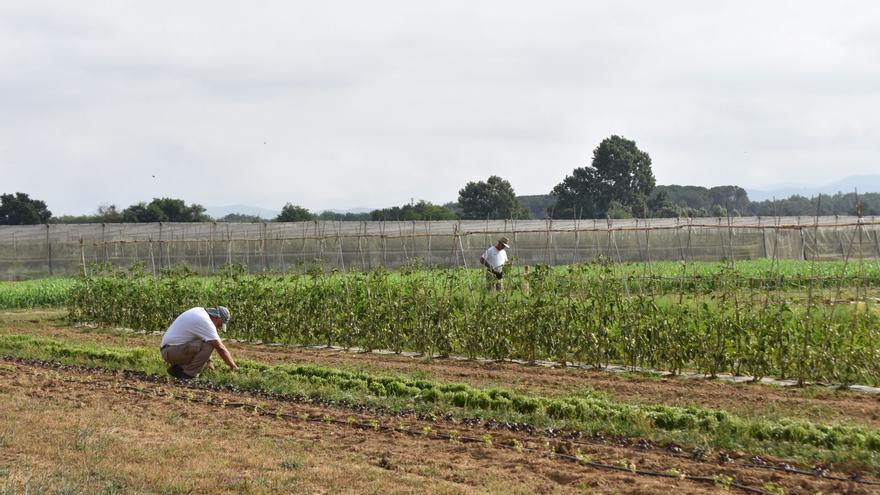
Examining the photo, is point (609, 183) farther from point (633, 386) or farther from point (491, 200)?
point (633, 386)

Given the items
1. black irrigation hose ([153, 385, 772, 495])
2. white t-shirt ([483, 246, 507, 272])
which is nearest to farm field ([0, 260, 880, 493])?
black irrigation hose ([153, 385, 772, 495])

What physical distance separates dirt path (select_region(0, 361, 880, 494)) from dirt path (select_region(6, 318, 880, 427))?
2.26m

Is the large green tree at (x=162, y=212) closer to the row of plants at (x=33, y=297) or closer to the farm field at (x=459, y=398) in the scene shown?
the row of plants at (x=33, y=297)

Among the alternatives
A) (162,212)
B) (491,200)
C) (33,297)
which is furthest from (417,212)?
(33,297)

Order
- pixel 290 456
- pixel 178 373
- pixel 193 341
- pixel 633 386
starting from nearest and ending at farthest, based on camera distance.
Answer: pixel 290 456 < pixel 633 386 < pixel 193 341 < pixel 178 373

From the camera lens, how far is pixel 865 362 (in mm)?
11430

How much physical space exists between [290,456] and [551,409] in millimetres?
3075

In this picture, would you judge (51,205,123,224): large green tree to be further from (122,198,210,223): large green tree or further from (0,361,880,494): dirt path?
(0,361,880,494): dirt path

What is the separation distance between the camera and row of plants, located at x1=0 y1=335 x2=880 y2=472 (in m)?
8.24

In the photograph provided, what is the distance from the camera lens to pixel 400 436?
8.79 meters

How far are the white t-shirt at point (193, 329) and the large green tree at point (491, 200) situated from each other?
5605cm

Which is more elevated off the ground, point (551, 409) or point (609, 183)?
point (609, 183)

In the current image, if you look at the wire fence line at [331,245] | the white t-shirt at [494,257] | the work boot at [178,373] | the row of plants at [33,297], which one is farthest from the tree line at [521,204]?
the work boot at [178,373]

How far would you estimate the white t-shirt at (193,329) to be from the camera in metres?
12.2
